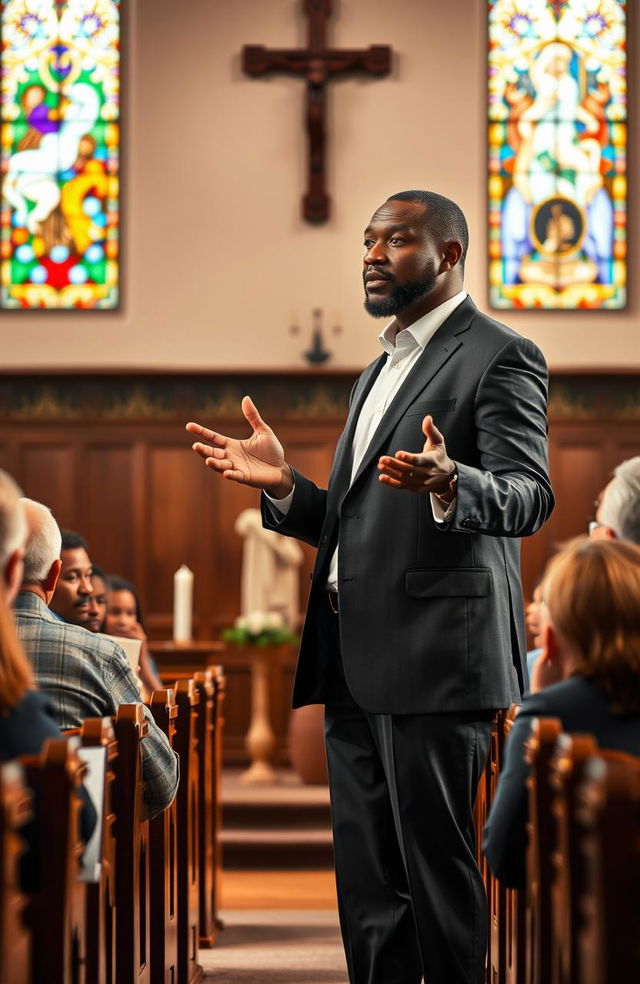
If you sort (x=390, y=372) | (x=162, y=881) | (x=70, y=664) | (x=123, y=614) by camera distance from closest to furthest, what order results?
(x=70, y=664) < (x=390, y=372) < (x=162, y=881) < (x=123, y=614)

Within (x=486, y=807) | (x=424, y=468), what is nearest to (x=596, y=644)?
(x=424, y=468)

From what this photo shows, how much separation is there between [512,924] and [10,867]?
5.09 ft

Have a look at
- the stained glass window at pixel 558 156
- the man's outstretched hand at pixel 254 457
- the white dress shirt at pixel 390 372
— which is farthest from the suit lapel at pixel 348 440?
the stained glass window at pixel 558 156

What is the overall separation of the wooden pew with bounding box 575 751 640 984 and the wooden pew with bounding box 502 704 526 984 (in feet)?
2.81

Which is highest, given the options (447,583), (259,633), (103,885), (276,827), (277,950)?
(447,583)

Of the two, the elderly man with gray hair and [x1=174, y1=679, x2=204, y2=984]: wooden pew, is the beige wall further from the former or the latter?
the elderly man with gray hair

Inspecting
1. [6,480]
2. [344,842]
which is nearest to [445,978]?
[344,842]

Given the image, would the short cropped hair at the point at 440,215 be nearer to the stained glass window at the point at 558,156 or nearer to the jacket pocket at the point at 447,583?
the jacket pocket at the point at 447,583

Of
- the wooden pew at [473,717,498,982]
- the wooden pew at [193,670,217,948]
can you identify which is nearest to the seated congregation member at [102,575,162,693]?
the wooden pew at [193,670,217,948]

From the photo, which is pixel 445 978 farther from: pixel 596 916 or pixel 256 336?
pixel 256 336

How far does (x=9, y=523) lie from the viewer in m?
1.97

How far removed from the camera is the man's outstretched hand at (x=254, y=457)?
109 inches

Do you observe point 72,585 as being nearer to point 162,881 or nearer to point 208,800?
point 208,800

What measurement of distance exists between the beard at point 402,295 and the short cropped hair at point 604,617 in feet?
2.98
